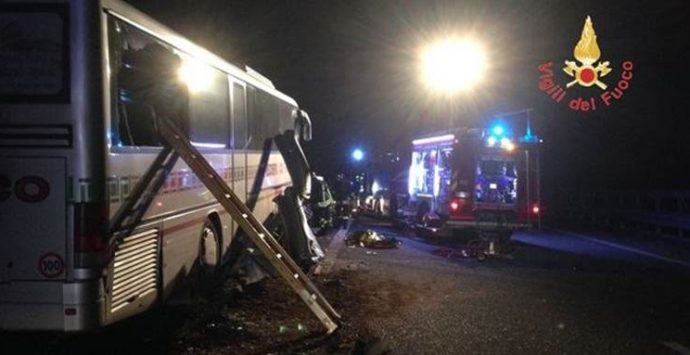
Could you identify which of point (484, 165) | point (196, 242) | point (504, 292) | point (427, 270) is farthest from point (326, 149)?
point (196, 242)

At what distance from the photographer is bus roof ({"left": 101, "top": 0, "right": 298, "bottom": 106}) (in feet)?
20.4

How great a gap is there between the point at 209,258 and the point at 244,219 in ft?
5.22

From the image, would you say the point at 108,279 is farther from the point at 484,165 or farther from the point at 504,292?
the point at 484,165

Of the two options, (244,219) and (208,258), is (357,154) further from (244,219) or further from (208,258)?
(244,219)

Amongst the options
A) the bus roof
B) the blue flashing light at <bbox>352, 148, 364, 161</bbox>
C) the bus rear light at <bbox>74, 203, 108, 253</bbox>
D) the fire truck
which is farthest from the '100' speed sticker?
the blue flashing light at <bbox>352, 148, 364, 161</bbox>

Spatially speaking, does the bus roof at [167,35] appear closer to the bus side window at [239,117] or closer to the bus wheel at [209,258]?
the bus side window at [239,117]

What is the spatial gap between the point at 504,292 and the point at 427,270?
83.9 inches

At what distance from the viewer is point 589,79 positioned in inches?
1056

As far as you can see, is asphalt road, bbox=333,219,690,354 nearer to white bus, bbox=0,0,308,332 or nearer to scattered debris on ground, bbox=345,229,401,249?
scattered debris on ground, bbox=345,229,401,249

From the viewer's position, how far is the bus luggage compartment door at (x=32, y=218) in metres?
5.72

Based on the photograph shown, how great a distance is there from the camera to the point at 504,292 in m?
10.6

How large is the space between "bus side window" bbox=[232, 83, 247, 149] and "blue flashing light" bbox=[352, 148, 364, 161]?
12792mm

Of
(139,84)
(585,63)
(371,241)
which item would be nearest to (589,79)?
(585,63)

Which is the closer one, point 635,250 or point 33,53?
point 33,53
